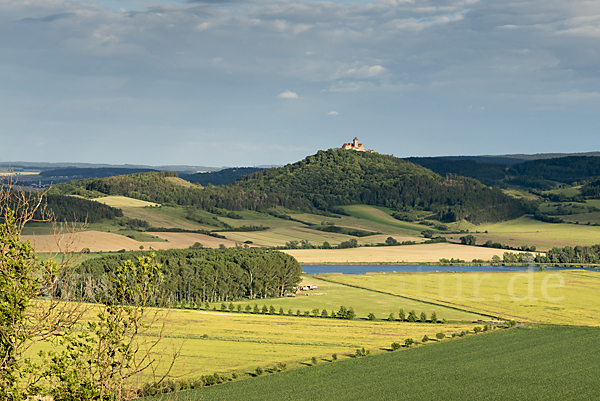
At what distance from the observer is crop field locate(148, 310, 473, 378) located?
58.2m

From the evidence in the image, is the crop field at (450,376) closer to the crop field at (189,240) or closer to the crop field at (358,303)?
the crop field at (358,303)

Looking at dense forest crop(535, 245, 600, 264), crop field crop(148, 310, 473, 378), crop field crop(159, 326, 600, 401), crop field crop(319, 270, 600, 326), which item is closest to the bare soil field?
crop field crop(319, 270, 600, 326)

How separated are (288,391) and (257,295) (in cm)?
6626

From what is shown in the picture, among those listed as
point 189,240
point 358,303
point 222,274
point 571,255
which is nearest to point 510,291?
point 358,303

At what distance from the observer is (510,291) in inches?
4368

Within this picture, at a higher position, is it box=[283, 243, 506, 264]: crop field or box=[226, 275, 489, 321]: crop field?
box=[283, 243, 506, 264]: crop field

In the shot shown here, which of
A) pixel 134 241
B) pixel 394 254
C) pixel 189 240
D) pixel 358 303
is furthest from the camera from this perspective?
pixel 189 240

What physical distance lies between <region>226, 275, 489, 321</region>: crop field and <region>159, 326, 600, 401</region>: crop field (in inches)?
941

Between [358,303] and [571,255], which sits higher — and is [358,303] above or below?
below

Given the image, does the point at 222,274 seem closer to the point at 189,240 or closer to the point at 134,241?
the point at 134,241

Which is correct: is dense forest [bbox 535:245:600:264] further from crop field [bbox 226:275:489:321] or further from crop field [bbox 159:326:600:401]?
crop field [bbox 159:326:600:401]

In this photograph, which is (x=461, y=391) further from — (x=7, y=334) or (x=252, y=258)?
(x=252, y=258)

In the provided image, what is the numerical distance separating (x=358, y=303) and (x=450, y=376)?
4788 cm

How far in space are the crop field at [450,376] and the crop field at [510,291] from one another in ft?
79.2
